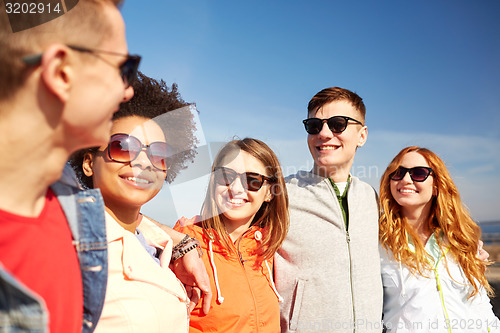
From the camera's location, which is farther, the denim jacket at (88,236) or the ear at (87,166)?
the ear at (87,166)

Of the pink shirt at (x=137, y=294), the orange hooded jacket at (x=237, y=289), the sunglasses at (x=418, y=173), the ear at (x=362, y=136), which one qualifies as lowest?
the orange hooded jacket at (x=237, y=289)

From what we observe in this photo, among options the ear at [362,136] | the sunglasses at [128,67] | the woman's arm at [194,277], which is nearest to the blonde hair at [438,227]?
the ear at [362,136]

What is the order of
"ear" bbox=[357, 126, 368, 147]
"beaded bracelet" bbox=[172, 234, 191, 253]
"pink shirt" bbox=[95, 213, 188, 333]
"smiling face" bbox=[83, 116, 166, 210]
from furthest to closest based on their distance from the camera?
"ear" bbox=[357, 126, 368, 147]
"beaded bracelet" bbox=[172, 234, 191, 253]
"smiling face" bbox=[83, 116, 166, 210]
"pink shirt" bbox=[95, 213, 188, 333]

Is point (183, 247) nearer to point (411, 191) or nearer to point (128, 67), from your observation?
point (128, 67)

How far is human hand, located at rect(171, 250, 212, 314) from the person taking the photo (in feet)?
7.61

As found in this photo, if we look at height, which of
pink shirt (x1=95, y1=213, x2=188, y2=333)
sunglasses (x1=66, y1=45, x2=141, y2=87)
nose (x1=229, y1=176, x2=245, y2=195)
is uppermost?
sunglasses (x1=66, y1=45, x2=141, y2=87)

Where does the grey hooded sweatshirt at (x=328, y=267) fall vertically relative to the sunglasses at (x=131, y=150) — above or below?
below

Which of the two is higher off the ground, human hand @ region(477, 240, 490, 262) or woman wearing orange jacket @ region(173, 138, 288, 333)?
woman wearing orange jacket @ region(173, 138, 288, 333)

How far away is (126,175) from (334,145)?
2.15m

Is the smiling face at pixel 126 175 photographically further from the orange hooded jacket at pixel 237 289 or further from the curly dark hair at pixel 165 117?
the orange hooded jacket at pixel 237 289

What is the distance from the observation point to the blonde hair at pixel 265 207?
2959 mm

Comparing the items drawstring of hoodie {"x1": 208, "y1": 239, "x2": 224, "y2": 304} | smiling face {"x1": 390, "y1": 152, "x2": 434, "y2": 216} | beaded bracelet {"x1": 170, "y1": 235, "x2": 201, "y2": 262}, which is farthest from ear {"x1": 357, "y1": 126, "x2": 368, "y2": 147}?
beaded bracelet {"x1": 170, "y1": 235, "x2": 201, "y2": 262}

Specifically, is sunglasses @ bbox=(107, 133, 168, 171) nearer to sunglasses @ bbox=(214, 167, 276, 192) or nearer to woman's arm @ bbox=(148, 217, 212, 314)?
woman's arm @ bbox=(148, 217, 212, 314)

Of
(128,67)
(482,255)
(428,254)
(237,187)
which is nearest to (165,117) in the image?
(237,187)
